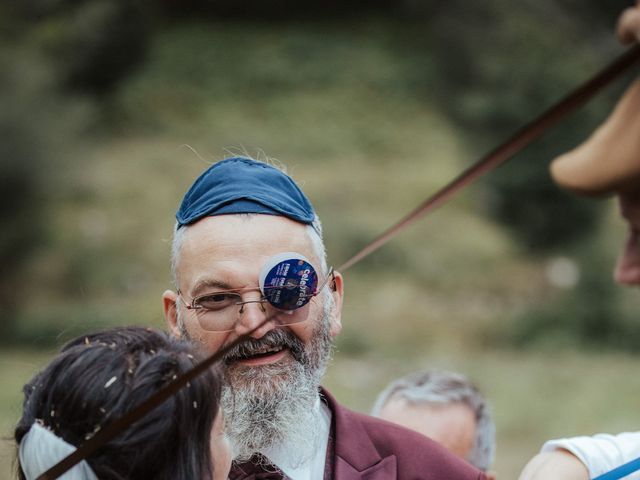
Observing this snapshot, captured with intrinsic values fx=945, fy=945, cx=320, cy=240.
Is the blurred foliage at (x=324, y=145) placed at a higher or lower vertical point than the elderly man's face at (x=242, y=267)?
higher

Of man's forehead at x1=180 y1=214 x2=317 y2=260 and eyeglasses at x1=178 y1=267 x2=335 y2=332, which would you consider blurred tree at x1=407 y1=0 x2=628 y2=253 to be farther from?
eyeglasses at x1=178 y1=267 x2=335 y2=332

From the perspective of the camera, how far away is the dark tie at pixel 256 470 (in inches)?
83.7

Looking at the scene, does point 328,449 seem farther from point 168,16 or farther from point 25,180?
point 168,16

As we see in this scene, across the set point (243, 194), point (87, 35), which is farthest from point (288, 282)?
point (87, 35)

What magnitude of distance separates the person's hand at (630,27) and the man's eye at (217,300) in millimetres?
1212

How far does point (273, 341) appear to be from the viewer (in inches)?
86.8

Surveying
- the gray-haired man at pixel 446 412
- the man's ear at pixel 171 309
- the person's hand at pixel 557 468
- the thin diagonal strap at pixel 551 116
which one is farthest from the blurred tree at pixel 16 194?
the thin diagonal strap at pixel 551 116

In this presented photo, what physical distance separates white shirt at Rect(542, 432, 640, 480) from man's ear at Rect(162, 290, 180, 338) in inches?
40.7

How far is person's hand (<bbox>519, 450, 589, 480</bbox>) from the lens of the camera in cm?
165

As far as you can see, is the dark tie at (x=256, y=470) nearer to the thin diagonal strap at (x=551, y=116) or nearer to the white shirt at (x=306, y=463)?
the white shirt at (x=306, y=463)

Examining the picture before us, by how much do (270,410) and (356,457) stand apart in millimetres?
225

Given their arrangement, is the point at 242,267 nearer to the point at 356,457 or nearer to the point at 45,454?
the point at 356,457

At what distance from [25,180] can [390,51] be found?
281 inches

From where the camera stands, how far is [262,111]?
1452cm
